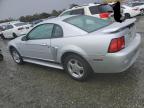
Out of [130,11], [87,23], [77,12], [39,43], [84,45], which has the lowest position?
[130,11]

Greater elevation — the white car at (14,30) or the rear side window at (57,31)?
the rear side window at (57,31)

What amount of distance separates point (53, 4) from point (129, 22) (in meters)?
27.3

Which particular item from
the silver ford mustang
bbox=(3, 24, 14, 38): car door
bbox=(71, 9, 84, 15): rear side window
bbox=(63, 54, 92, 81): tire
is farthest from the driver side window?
bbox=(3, 24, 14, 38): car door

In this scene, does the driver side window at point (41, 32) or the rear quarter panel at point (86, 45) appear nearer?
the rear quarter panel at point (86, 45)

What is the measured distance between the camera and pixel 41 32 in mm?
6148

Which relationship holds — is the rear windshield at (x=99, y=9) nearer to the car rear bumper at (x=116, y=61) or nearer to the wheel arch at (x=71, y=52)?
the wheel arch at (x=71, y=52)

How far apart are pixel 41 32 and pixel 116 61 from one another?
2416mm

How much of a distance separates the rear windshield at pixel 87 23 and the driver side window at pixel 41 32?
0.51m

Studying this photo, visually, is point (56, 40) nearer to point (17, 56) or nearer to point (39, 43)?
point (39, 43)

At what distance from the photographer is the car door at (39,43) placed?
5812mm

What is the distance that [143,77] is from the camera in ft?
17.0

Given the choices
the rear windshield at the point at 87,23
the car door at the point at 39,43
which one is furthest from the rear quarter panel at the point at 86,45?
the car door at the point at 39,43

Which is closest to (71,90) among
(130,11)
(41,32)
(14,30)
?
(41,32)

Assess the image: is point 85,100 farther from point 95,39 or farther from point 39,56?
point 39,56
